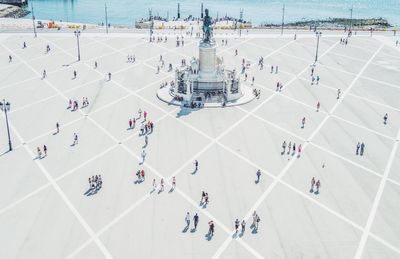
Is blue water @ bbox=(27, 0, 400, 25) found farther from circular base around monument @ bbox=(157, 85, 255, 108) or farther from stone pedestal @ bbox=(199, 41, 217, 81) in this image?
stone pedestal @ bbox=(199, 41, 217, 81)

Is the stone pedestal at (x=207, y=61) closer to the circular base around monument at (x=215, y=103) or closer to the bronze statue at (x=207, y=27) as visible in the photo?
the bronze statue at (x=207, y=27)

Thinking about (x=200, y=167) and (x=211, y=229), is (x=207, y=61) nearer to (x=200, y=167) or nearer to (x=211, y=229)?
(x=200, y=167)

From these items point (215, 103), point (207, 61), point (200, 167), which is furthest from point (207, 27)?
point (200, 167)

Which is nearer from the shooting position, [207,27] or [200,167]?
[200,167]

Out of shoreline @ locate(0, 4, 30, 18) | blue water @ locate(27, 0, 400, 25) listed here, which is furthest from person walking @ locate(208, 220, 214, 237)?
A: blue water @ locate(27, 0, 400, 25)

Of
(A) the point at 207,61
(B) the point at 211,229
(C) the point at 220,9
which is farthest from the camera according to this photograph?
(C) the point at 220,9

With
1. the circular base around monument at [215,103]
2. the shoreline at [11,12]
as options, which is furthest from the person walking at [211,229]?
the shoreline at [11,12]
